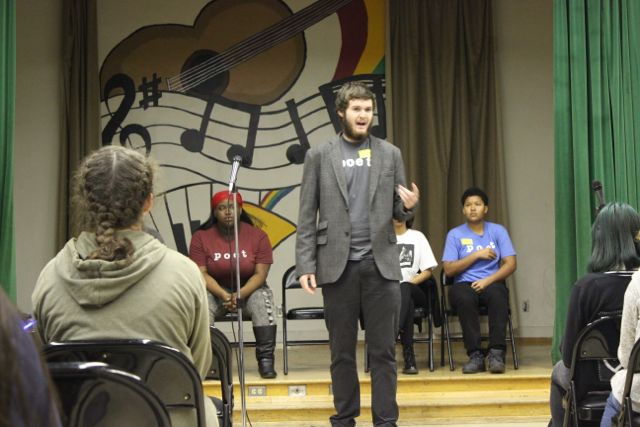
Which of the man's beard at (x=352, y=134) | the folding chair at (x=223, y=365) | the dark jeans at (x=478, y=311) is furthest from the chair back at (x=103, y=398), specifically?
the dark jeans at (x=478, y=311)

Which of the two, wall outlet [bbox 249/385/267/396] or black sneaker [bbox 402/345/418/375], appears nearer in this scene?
wall outlet [bbox 249/385/267/396]

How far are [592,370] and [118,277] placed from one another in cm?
189

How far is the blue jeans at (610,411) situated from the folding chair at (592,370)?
0.23m

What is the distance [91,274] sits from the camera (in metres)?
2.22

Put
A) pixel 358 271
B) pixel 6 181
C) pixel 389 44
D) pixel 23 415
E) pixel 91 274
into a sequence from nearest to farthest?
pixel 23 415 < pixel 91 274 < pixel 358 271 < pixel 6 181 < pixel 389 44

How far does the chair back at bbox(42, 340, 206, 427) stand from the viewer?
6.98 feet

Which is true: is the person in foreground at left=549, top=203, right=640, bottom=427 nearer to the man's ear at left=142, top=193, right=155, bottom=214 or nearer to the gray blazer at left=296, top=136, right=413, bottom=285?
the gray blazer at left=296, top=136, right=413, bottom=285

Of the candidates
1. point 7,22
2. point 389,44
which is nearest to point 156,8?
point 389,44

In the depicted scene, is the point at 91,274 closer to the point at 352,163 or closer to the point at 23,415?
the point at 23,415

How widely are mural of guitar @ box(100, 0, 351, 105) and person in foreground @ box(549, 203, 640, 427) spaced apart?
4.69 metres

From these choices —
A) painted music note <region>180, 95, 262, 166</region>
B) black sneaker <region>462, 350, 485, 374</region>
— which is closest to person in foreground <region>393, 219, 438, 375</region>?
black sneaker <region>462, 350, 485, 374</region>

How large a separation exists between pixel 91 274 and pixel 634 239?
2.07 metres

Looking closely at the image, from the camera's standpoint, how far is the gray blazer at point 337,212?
13.8ft

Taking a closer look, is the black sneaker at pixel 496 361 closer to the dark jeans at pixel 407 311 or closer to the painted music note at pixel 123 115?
the dark jeans at pixel 407 311
